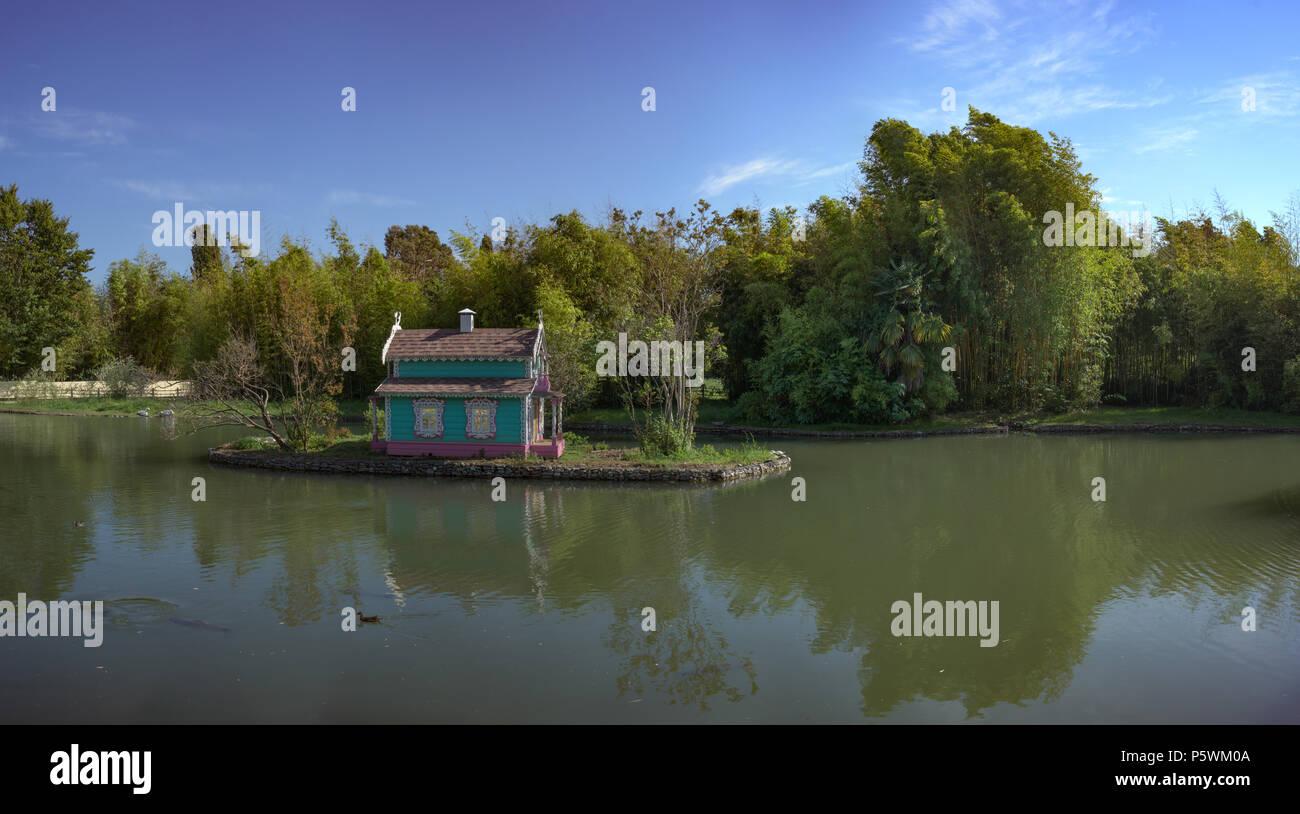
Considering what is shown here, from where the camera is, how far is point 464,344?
1823cm

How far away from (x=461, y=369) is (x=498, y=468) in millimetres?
2831

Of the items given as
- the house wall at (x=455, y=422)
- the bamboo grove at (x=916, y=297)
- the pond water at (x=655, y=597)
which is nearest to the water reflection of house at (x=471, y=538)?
the pond water at (x=655, y=597)

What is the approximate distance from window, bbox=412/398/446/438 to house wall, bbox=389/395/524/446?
85mm

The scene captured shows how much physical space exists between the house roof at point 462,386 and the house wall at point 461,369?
0.45ft

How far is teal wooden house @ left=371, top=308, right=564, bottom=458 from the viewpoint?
57.1 feet

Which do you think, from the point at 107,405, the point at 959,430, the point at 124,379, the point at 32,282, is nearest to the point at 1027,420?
the point at 959,430

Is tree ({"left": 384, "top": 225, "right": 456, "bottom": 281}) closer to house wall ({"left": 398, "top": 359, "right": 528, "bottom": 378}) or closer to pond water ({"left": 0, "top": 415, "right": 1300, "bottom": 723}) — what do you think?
house wall ({"left": 398, "top": 359, "right": 528, "bottom": 378})

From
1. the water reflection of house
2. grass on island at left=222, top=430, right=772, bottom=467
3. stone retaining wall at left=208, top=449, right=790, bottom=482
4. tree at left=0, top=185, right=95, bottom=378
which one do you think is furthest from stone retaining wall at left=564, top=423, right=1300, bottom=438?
tree at left=0, top=185, right=95, bottom=378

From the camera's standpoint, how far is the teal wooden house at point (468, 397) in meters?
17.4

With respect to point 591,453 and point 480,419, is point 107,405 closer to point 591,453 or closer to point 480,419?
point 480,419
